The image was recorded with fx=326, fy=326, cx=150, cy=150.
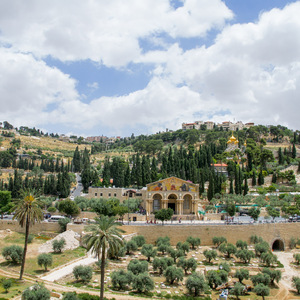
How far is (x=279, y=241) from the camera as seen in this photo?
52750 millimetres

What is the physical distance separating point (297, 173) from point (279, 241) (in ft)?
147

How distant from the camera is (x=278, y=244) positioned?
53.1 meters

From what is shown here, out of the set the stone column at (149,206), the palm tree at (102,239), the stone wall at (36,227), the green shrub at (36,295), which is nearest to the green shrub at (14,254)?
the stone wall at (36,227)

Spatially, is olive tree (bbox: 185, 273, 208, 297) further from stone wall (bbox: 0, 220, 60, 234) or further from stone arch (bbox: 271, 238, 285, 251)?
stone wall (bbox: 0, 220, 60, 234)

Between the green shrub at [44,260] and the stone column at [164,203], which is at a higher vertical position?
the stone column at [164,203]

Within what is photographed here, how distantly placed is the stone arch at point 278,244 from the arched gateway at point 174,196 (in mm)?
14153

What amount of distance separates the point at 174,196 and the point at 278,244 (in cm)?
1978

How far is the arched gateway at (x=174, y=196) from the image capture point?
6094 cm

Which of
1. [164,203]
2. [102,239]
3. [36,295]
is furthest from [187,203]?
[36,295]

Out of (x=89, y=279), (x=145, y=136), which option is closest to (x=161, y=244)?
(x=89, y=279)

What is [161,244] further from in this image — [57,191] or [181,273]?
[57,191]

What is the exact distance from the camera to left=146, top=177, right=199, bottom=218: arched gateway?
6094 centimetres

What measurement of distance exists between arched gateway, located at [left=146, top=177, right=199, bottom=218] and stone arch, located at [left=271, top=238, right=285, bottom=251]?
1415cm

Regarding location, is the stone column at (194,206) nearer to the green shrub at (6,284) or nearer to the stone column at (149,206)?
the stone column at (149,206)
